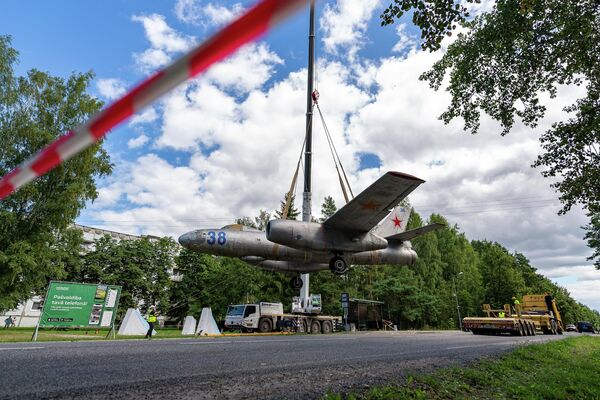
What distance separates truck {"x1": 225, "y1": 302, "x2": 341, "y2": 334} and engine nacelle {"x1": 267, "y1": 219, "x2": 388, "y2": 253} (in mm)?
12062

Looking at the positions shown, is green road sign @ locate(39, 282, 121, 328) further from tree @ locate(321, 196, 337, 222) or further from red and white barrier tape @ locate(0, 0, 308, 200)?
tree @ locate(321, 196, 337, 222)

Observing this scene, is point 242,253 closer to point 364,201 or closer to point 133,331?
point 364,201

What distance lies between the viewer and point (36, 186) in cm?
2131

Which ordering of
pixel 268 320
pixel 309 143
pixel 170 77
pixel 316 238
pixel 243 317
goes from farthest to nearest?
1. pixel 243 317
2. pixel 268 320
3. pixel 309 143
4. pixel 316 238
5. pixel 170 77

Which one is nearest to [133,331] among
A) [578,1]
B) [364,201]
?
[364,201]

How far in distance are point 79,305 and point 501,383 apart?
53.9 feet

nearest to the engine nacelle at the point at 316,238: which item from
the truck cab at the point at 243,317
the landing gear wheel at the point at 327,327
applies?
the truck cab at the point at 243,317

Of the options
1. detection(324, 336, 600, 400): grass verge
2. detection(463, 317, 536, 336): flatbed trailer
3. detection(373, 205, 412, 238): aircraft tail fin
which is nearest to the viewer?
detection(324, 336, 600, 400): grass verge

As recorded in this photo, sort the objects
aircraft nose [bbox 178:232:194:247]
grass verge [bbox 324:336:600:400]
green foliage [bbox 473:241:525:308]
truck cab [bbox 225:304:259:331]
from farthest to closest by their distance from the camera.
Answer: green foliage [bbox 473:241:525:308]
truck cab [bbox 225:304:259:331]
aircraft nose [bbox 178:232:194:247]
grass verge [bbox 324:336:600:400]

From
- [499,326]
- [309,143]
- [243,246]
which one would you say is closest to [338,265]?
[243,246]

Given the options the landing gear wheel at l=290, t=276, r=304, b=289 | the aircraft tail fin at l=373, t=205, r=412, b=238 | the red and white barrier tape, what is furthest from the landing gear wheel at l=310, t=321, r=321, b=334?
the red and white barrier tape

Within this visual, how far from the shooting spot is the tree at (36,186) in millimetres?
20266

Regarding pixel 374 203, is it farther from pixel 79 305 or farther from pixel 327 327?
pixel 327 327

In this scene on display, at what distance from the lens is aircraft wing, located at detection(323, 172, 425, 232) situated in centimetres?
1073
